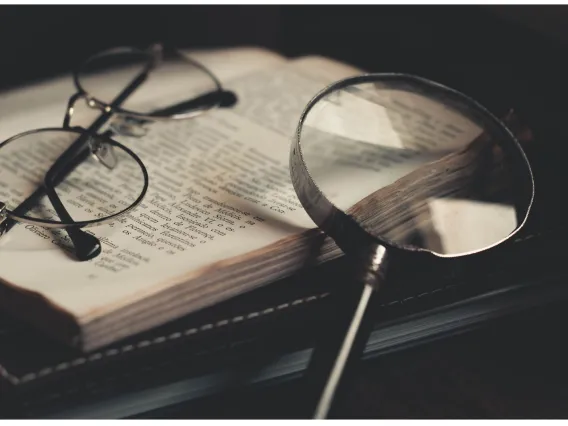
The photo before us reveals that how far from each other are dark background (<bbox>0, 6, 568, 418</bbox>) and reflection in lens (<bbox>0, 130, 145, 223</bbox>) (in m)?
0.15

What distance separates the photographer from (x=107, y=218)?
0.61 meters

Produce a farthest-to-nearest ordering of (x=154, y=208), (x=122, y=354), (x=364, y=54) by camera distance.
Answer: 1. (x=364, y=54)
2. (x=154, y=208)
3. (x=122, y=354)

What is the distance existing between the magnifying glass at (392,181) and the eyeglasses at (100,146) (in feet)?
0.53

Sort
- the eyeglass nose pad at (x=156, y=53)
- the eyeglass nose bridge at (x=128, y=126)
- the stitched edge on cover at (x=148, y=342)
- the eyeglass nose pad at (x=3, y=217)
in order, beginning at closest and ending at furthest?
1. the stitched edge on cover at (x=148, y=342)
2. the eyeglass nose pad at (x=3, y=217)
3. the eyeglass nose bridge at (x=128, y=126)
4. the eyeglass nose pad at (x=156, y=53)

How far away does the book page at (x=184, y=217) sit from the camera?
54 centimetres

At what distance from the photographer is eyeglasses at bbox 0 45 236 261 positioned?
62 cm

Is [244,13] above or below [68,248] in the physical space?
above

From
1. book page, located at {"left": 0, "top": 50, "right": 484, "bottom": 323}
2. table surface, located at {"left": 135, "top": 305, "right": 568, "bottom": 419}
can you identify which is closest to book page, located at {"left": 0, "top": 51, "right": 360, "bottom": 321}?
book page, located at {"left": 0, "top": 50, "right": 484, "bottom": 323}

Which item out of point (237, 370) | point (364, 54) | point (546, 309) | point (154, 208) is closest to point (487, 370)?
point (546, 309)

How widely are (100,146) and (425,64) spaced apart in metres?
0.40

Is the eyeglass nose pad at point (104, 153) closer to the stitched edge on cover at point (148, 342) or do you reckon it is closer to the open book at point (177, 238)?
the open book at point (177, 238)

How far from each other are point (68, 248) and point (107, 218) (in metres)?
0.04

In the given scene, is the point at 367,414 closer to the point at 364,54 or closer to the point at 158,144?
the point at 158,144

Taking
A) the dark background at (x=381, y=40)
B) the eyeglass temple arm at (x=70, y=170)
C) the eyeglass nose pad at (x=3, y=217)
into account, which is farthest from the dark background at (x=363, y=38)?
the eyeglass nose pad at (x=3, y=217)
